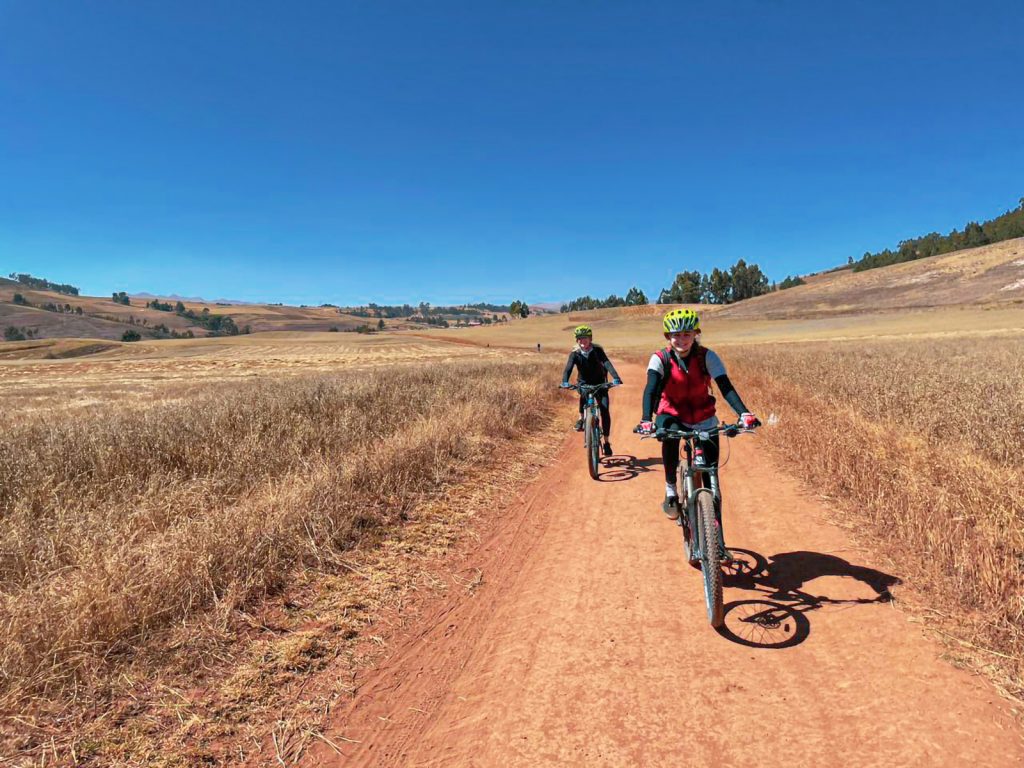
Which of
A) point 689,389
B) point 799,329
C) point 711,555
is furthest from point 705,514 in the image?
point 799,329

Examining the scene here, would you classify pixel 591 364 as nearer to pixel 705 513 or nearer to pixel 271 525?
pixel 705 513

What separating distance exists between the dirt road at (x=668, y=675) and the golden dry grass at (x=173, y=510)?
154 cm

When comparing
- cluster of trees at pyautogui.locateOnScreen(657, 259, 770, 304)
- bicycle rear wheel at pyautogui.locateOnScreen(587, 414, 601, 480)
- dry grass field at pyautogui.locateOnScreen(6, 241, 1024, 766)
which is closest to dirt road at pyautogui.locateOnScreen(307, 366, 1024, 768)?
dry grass field at pyautogui.locateOnScreen(6, 241, 1024, 766)

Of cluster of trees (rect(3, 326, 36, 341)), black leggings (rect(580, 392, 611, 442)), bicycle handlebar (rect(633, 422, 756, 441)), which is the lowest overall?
black leggings (rect(580, 392, 611, 442))

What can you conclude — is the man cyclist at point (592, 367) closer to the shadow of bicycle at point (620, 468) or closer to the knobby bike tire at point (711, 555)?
the shadow of bicycle at point (620, 468)

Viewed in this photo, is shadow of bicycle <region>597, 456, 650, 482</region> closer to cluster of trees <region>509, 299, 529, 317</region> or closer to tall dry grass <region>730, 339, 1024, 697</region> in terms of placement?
tall dry grass <region>730, 339, 1024, 697</region>

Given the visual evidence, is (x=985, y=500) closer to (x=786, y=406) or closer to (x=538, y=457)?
(x=538, y=457)

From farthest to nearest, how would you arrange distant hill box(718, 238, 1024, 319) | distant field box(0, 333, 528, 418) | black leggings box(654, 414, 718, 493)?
distant hill box(718, 238, 1024, 319), distant field box(0, 333, 528, 418), black leggings box(654, 414, 718, 493)

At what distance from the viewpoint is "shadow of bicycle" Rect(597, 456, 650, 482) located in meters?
7.64

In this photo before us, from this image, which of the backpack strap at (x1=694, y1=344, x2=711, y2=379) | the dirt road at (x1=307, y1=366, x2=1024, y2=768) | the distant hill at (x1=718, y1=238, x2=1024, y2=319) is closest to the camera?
the dirt road at (x1=307, y1=366, x2=1024, y2=768)

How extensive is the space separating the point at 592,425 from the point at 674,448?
114 inches

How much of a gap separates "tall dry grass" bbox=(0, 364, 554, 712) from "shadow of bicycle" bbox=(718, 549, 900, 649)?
3559 millimetres

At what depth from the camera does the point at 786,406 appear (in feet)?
35.7

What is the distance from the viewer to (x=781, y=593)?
4133 millimetres
